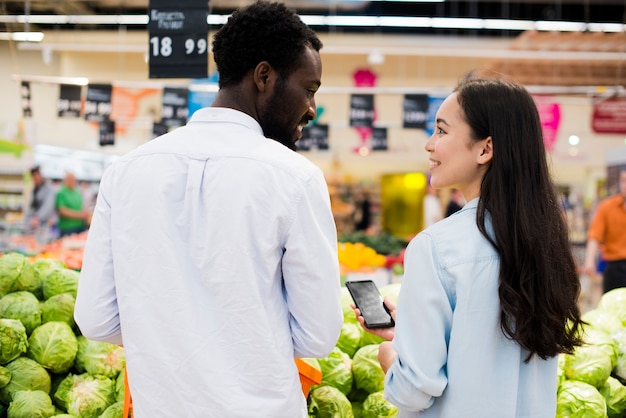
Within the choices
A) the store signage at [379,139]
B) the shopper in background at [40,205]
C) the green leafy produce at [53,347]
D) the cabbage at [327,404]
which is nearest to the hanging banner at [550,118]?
the store signage at [379,139]

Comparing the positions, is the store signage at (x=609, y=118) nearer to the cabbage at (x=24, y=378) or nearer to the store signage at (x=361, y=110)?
the store signage at (x=361, y=110)

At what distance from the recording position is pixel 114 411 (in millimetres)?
2070

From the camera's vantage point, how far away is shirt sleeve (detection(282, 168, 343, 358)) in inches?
52.7

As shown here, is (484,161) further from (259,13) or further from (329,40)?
(329,40)

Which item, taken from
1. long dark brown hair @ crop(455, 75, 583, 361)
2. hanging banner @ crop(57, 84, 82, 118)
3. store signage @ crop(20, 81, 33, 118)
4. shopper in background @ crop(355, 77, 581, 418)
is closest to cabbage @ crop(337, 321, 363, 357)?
shopper in background @ crop(355, 77, 581, 418)

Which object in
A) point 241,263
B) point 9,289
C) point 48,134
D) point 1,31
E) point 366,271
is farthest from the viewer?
point 48,134

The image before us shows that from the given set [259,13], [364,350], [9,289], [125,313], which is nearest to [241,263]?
[125,313]

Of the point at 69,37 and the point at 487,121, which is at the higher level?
the point at 69,37

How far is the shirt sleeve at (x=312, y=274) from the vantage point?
1.34m

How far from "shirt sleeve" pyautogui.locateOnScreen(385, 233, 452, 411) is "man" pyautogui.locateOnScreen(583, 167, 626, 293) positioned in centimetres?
512

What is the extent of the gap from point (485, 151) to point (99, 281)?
0.90m

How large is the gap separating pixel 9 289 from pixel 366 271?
3.69 metres

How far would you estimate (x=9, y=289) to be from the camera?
7.95ft

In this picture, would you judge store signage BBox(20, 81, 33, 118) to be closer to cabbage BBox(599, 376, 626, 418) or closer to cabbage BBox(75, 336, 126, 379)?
cabbage BBox(75, 336, 126, 379)
